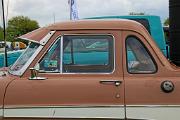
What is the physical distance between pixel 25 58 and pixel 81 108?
0.85m

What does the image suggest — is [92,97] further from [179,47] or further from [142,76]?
[179,47]

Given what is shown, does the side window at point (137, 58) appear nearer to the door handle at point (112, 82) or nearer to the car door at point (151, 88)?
the car door at point (151, 88)

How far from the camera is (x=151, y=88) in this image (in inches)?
160

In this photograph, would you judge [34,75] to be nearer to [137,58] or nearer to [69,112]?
[69,112]

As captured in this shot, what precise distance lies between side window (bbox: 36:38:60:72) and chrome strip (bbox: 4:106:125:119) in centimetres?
42

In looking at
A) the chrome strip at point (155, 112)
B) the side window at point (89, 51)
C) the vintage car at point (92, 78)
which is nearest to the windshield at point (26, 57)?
the vintage car at point (92, 78)

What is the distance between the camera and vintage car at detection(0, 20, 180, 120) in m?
4.06

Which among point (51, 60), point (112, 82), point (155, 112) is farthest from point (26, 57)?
point (155, 112)

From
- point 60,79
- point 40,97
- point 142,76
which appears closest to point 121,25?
point 142,76

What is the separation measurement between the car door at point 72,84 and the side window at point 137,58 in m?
0.11

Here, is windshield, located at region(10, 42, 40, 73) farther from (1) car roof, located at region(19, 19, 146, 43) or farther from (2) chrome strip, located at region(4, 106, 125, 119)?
(2) chrome strip, located at region(4, 106, 125, 119)

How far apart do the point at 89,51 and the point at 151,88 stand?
30.6 inches

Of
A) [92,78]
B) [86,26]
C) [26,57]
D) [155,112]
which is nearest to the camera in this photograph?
[155,112]

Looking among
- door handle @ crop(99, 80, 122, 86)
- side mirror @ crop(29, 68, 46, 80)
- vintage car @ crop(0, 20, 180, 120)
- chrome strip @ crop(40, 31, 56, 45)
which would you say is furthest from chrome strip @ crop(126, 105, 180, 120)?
chrome strip @ crop(40, 31, 56, 45)
